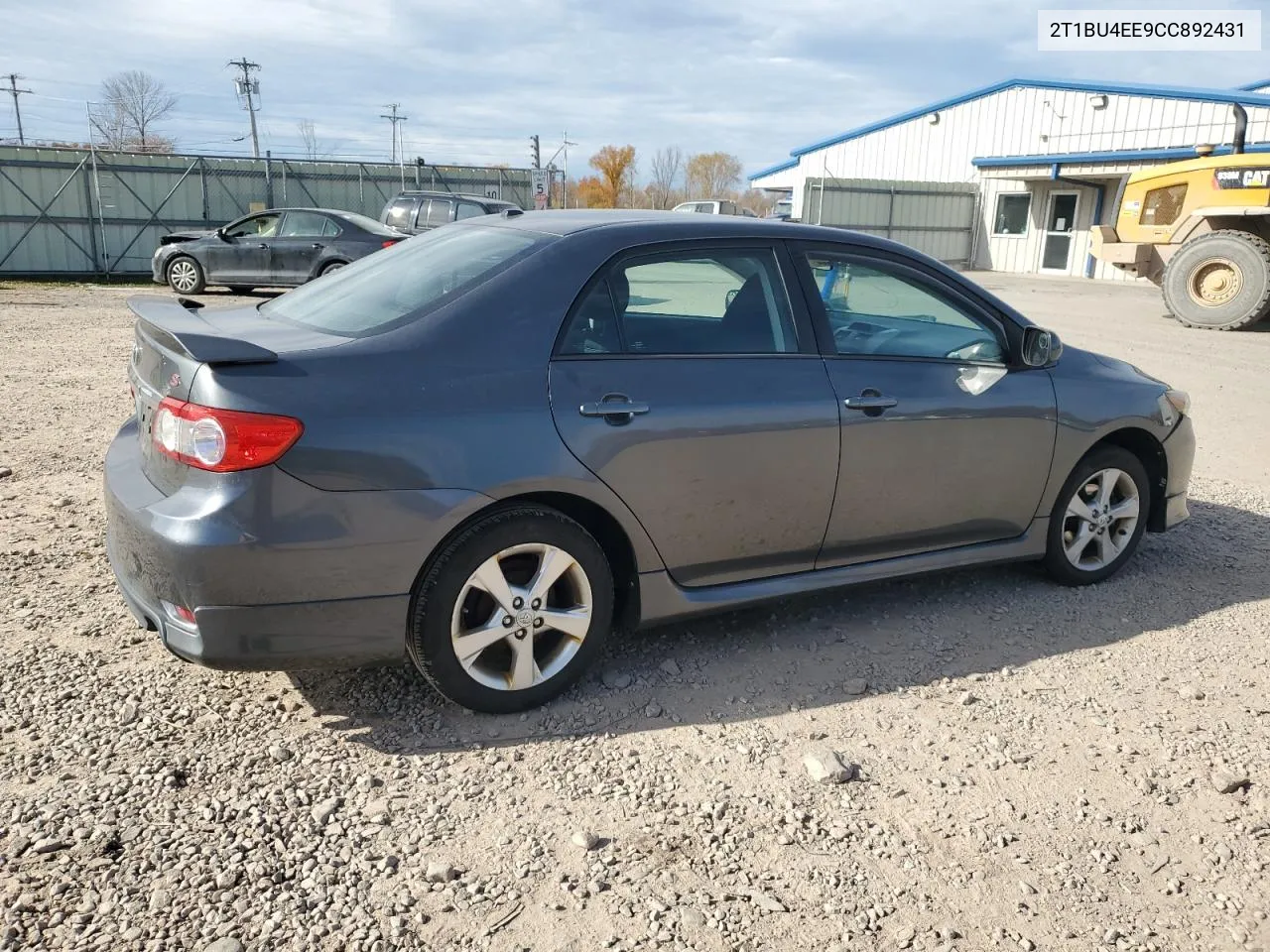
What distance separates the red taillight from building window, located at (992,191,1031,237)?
30676mm

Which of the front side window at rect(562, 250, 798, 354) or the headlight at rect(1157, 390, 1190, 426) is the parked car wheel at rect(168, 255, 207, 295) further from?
the headlight at rect(1157, 390, 1190, 426)

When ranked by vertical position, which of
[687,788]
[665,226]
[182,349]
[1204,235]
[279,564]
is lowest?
[687,788]

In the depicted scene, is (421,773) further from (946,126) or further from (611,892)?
(946,126)

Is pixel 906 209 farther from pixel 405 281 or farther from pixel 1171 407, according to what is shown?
pixel 405 281

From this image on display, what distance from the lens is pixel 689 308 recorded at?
3785 millimetres

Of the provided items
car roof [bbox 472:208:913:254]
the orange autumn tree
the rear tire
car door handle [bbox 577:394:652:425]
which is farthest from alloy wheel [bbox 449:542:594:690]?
the orange autumn tree

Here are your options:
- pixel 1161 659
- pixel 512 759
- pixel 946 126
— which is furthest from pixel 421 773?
pixel 946 126

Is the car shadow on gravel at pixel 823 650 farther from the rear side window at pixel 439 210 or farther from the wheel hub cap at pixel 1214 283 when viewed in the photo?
the rear side window at pixel 439 210

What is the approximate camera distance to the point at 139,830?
2.72 metres

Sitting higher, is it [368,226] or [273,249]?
[368,226]

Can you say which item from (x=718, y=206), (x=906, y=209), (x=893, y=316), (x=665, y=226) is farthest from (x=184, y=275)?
(x=906, y=209)

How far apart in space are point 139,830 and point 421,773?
0.76m

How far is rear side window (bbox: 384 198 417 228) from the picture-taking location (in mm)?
18859

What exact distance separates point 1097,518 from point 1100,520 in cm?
2
